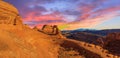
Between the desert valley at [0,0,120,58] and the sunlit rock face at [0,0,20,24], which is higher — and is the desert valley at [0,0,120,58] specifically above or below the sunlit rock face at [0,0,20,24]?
below

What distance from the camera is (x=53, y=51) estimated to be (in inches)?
1282

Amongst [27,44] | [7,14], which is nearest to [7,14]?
[7,14]

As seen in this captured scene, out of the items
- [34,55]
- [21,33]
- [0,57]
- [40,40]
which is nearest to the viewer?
[0,57]

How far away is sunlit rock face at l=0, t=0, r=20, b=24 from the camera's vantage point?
2758cm

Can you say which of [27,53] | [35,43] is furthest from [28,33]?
[27,53]

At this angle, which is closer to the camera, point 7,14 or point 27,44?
point 27,44

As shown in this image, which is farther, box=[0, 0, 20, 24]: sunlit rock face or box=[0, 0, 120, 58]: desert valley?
box=[0, 0, 20, 24]: sunlit rock face

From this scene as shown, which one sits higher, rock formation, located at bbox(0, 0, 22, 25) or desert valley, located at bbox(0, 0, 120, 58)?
rock formation, located at bbox(0, 0, 22, 25)

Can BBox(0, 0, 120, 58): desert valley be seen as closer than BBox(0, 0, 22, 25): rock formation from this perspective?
Yes

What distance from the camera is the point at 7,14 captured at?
93.3 ft

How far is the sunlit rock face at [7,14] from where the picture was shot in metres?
27.6

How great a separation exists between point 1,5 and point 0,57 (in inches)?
321

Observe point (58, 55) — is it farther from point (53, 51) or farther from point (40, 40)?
point (40, 40)

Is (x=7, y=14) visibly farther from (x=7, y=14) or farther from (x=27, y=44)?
(x=27, y=44)
